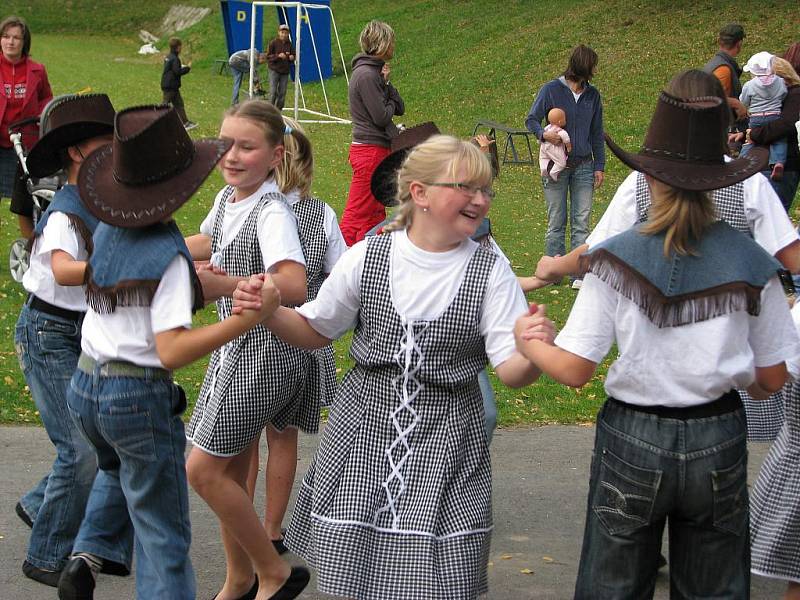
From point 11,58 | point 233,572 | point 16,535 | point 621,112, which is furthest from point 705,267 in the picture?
point 621,112

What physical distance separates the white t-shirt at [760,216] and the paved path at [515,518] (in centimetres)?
141

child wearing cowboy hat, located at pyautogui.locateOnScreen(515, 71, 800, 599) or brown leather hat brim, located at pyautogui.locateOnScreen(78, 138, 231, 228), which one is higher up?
brown leather hat brim, located at pyautogui.locateOnScreen(78, 138, 231, 228)

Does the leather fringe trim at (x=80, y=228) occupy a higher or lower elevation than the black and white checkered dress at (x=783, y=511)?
higher

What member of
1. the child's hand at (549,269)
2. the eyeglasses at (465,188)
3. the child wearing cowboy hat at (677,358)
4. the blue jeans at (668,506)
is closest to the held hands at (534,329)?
the child wearing cowboy hat at (677,358)

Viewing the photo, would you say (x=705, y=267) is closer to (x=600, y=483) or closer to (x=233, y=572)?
(x=600, y=483)

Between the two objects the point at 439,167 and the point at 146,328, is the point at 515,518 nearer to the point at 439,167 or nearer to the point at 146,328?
the point at 439,167

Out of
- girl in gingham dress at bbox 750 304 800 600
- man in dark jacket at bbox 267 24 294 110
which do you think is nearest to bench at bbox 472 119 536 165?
man in dark jacket at bbox 267 24 294 110

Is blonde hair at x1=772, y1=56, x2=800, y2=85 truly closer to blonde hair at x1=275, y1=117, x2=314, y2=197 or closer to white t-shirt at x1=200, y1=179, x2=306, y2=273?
blonde hair at x1=275, y1=117, x2=314, y2=197

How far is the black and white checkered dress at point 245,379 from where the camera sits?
4.12m

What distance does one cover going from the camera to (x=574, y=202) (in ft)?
34.7

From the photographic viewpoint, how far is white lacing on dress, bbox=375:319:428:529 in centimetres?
351

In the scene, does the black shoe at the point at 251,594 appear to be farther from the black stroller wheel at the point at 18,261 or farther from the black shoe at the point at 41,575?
the black stroller wheel at the point at 18,261

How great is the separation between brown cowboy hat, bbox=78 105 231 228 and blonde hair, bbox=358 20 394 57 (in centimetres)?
613

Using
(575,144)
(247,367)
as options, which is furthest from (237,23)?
(247,367)
